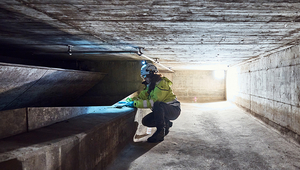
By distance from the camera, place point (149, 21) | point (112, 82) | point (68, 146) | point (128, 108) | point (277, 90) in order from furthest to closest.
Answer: point (112, 82)
point (277, 90)
point (128, 108)
point (149, 21)
point (68, 146)

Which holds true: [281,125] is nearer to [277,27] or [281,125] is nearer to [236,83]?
[277,27]

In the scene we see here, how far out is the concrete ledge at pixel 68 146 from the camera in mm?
2135

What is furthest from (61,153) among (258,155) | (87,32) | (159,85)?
(258,155)

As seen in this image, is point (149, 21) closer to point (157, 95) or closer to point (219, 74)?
point (157, 95)

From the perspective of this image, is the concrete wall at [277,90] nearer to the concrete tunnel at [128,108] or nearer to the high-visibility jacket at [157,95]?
the concrete tunnel at [128,108]

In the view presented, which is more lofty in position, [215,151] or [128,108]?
[128,108]

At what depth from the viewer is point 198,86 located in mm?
16891

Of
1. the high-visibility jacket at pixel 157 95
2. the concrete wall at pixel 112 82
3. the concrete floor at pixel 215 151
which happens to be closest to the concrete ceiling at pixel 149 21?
the high-visibility jacket at pixel 157 95

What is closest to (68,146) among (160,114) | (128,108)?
(160,114)

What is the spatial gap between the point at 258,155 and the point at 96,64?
24.0ft

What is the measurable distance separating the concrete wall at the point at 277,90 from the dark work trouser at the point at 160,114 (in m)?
3.11

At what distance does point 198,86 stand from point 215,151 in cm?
1255

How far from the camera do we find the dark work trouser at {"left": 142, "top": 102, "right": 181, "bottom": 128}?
5.20 meters

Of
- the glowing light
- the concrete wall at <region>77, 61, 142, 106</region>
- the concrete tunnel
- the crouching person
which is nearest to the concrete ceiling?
the concrete tunnel
